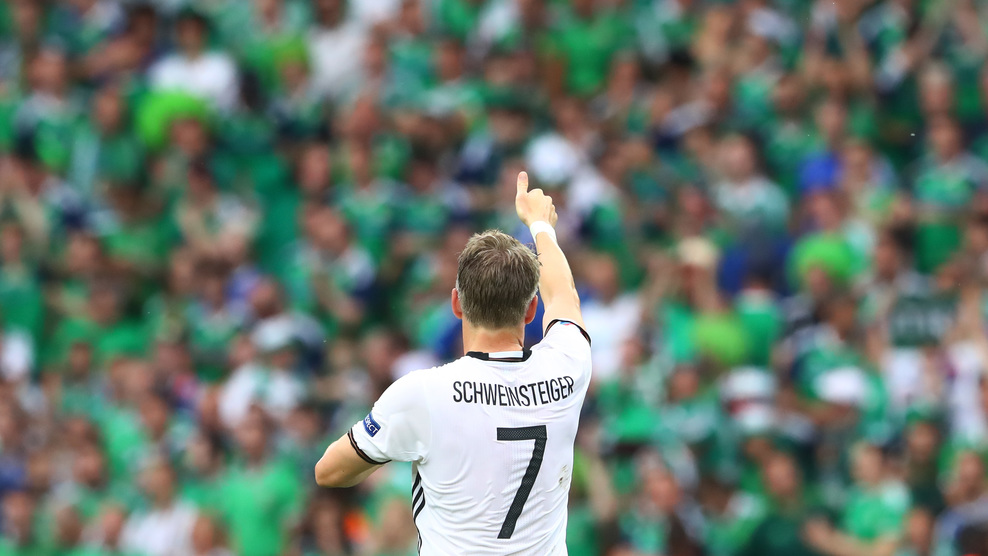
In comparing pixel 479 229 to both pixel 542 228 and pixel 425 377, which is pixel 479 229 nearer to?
pixel 542 228

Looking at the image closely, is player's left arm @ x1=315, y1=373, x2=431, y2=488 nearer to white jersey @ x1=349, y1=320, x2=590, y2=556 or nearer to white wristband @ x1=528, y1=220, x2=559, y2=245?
white jersey @ x1=349, y1=320, x2=590, y2=556

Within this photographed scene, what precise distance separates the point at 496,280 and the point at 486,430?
0.41 meters

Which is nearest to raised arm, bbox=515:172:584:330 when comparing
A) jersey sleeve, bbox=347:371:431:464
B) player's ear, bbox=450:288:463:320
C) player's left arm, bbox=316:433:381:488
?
player's ear, bbox=450:288:463:320

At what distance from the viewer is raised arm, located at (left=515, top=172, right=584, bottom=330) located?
12.7 feet

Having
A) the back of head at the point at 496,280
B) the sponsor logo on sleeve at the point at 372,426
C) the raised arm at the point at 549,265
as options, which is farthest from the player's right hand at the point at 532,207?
the sponsor logo on sleeve at the point at 372,426

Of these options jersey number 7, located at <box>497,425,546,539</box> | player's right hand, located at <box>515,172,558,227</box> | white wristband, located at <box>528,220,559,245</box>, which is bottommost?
jersey number 7, located at <box>497,425,546,539</box>

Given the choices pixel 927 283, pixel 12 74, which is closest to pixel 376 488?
pixel 927 283

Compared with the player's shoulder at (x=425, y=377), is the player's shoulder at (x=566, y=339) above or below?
above

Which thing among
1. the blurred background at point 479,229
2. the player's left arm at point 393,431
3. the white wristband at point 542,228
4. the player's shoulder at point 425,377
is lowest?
the player's left arm at point 393,431

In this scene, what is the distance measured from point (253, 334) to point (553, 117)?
3229 millimetres

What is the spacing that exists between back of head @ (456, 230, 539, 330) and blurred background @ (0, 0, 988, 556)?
15.8 feet

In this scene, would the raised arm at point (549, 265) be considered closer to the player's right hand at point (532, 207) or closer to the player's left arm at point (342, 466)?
the player's right hand at point (532, 207)

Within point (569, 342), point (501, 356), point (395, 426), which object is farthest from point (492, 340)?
point (395, 426)

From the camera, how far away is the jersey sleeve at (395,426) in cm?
346
